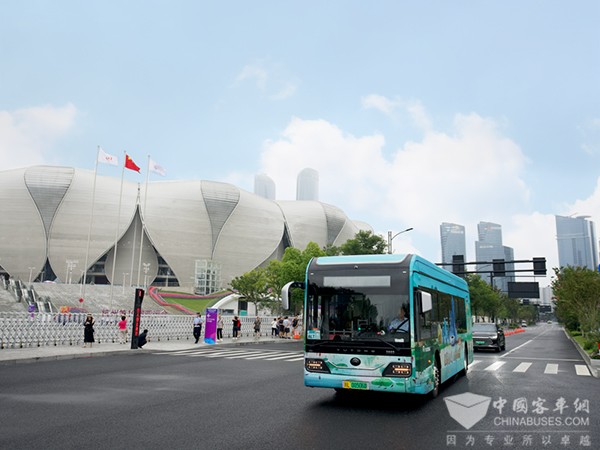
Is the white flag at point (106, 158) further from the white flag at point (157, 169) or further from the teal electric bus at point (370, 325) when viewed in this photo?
the teal electric bus at point (370, 325)

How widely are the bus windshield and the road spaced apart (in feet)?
4.17

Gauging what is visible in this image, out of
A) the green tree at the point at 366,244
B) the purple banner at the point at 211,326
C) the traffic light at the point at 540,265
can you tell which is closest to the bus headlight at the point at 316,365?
the purple banner at the point at 211,326

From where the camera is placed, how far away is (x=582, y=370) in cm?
1591

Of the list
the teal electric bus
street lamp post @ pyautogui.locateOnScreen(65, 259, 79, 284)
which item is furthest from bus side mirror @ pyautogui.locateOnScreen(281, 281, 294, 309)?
street lamp post @ pyautogui.locateOnScreen(65, 259, 79, 284)

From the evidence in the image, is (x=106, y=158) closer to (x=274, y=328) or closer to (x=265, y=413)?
(x=274, y=328)

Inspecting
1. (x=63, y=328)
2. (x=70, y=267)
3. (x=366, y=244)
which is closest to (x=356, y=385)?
(x=63, y=328)

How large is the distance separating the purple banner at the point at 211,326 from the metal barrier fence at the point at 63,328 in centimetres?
276

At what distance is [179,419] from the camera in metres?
7.43

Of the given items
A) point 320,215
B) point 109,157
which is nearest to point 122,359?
point 109,157

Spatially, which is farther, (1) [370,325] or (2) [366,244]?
(2) [366,244]

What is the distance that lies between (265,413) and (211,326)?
69.5 feet

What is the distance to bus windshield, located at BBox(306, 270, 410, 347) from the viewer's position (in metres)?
8.43

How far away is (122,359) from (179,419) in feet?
39.0

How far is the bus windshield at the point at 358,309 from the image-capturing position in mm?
8430
